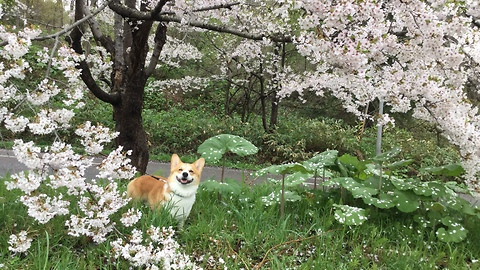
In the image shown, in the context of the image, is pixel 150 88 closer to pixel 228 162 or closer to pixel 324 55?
pixel 228 162

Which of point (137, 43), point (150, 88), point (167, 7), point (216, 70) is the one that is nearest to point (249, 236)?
point (137, 43)

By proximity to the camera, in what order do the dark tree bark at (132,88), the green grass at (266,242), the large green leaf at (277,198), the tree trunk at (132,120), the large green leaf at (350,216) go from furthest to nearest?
the tree trunk at (132,120) < the dark tree bark at (132,88) < the large green leaf at (277,198) < the large green leaf at (350,216) < the green grass at (266,242)

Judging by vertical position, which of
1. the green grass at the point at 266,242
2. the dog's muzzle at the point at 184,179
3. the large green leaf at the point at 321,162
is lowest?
the green grass at the point at 266,242

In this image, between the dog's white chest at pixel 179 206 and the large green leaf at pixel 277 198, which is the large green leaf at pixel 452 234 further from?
the dog's white chest at pixel 179 206

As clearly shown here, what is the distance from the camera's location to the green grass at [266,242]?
2.58 metres

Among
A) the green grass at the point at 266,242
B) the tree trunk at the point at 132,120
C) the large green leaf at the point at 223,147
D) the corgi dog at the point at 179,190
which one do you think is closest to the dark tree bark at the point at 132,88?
the tree trunk at the point at 132,120

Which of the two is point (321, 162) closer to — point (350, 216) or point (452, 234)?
point (350, 216)

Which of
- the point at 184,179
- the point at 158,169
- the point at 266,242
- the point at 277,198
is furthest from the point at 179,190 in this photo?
the point at 158,169

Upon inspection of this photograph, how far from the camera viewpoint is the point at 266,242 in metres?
2.96

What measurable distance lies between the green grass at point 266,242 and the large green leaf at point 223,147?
1.68ft

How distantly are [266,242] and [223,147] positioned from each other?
1.19m

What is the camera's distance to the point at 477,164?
3.49 metres

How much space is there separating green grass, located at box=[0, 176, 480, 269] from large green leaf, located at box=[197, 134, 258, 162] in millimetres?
511

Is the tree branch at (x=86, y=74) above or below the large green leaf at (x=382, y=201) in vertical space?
above
